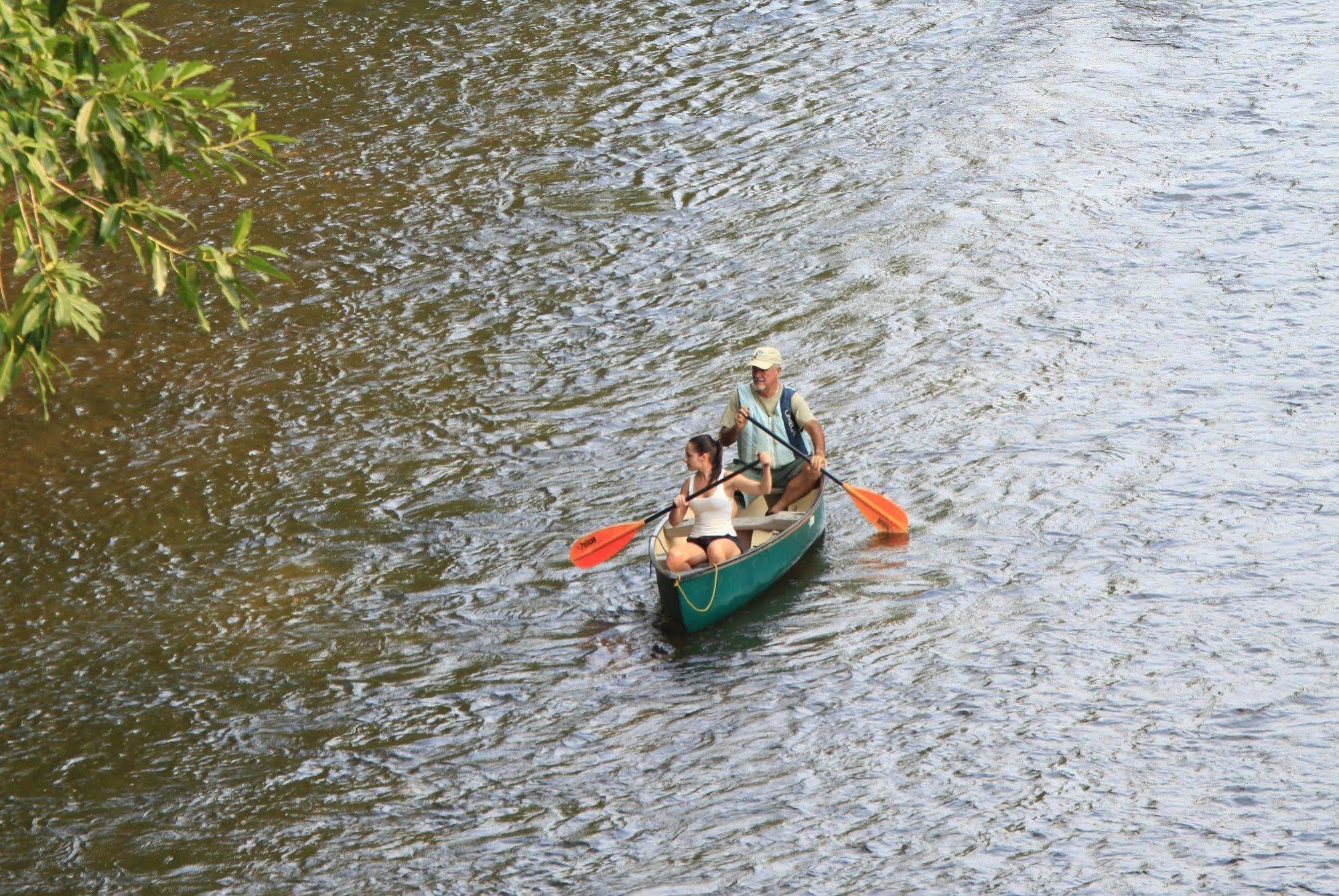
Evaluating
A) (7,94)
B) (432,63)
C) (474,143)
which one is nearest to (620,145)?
(474,143)

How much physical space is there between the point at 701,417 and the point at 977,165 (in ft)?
24.4

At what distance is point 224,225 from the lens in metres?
19.3

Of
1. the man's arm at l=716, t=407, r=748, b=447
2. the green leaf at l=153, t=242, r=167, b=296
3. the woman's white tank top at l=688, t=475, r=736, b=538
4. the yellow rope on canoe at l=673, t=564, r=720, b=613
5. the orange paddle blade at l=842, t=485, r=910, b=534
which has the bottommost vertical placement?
the orange paddle blade at l=842, t=485, r=910, b=534

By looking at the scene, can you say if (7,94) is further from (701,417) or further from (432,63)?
(432,63)

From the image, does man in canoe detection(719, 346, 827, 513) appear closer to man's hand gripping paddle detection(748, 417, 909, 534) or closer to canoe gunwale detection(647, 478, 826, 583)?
man's hand gripping paddle detection(748, 417, 909, 534)

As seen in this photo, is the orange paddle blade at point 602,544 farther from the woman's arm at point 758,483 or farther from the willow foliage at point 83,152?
the willow foliage at point 83,152

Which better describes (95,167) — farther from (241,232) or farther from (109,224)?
(241,232)

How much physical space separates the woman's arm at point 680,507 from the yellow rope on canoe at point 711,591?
623 mm

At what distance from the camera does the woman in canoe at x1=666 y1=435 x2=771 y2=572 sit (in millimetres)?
12008

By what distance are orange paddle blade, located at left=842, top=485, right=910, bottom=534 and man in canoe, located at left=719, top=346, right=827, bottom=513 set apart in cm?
37

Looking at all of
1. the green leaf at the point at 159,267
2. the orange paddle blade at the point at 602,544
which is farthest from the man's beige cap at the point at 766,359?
the green leaf at the point at 159,267

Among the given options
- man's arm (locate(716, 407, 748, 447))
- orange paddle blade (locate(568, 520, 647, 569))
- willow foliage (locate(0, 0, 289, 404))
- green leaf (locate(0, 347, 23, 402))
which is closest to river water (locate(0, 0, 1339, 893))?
orange paddle blade (locate(568, 520, 647, 569))

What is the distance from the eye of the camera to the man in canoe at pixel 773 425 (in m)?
13.0

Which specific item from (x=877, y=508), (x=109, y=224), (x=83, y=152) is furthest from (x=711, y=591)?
(x=83, y=152)
